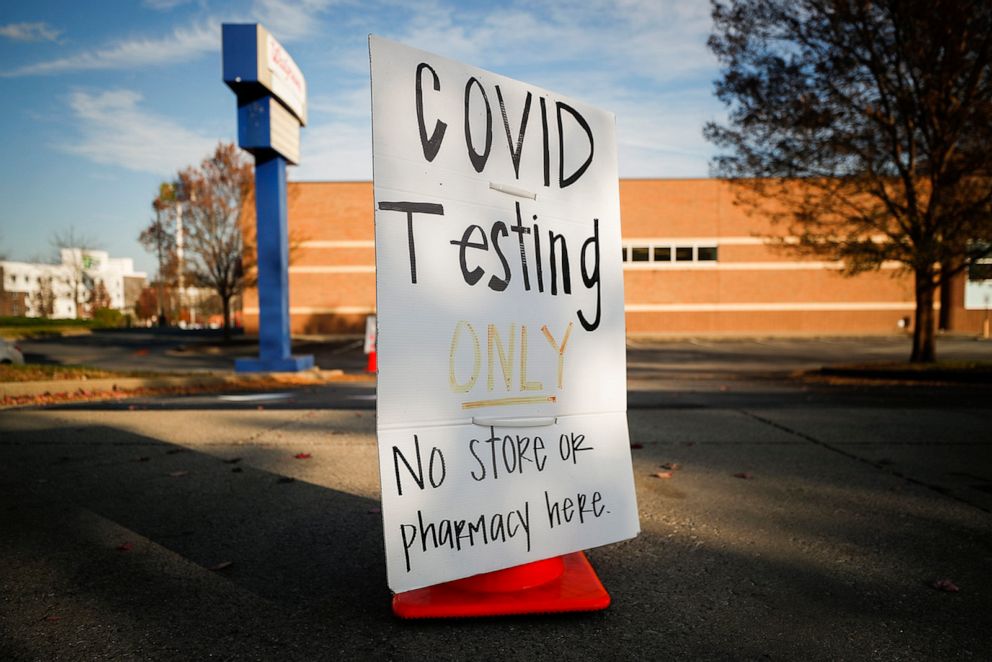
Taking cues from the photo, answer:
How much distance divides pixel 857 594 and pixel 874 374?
11492mm

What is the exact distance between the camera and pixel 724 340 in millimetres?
28125

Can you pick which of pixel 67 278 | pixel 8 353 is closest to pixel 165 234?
pixel 8 353

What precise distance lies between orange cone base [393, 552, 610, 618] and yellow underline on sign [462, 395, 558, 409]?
0.67 m

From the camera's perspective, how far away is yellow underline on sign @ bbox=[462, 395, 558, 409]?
97.3 inches

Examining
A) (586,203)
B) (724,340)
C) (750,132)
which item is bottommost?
(724,340)

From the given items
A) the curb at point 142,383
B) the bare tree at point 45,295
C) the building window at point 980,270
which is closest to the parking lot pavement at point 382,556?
the curb at point 142,383

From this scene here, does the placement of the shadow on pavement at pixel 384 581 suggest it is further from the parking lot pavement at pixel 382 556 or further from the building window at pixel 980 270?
the building window at pixel 980 270

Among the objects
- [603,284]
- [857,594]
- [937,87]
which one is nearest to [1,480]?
[603,284]

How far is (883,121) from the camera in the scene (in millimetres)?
12688

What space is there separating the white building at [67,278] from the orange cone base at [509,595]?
60074 millimetres

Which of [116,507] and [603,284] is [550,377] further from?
[116,507]

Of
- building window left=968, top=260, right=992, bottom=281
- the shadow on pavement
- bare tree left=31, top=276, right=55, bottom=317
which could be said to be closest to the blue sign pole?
the shadow on pavement

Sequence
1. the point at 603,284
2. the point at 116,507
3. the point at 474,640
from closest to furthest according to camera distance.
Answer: the point at 474,640 → the point at 603,284 → the point at 116,507

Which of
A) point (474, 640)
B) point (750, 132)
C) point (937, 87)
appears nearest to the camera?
point (474, 640)
